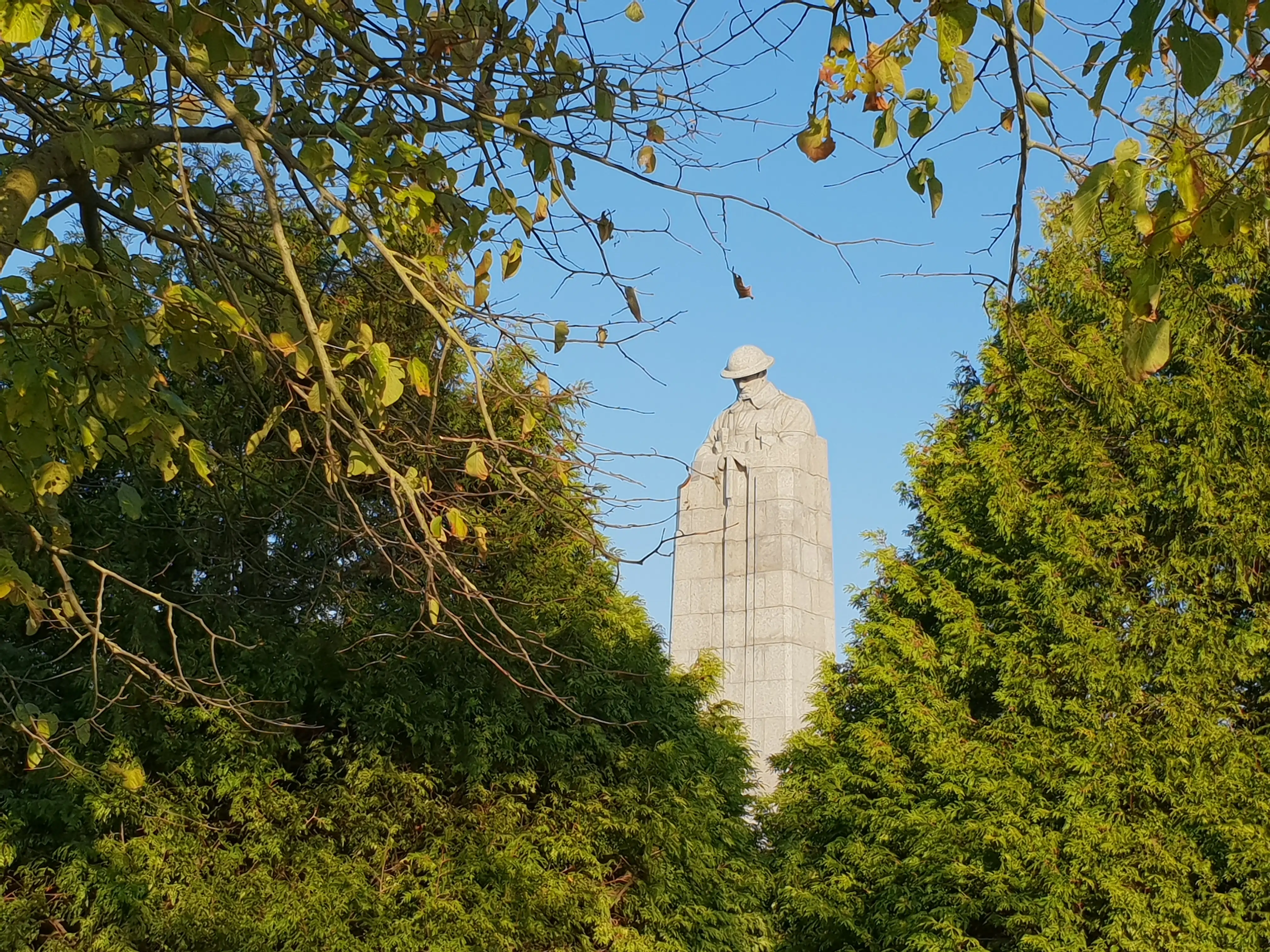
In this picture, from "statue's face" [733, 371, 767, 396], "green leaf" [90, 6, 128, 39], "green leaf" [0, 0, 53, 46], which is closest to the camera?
"green leaf" [0, 0, 53, 46]

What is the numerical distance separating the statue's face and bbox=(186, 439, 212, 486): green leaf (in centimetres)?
838

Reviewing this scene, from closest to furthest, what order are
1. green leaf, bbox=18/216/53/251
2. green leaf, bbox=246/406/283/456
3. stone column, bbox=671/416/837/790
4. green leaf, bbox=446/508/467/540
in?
green leaf, bbox=18/216/53/251 → green leaf, bbox=446/508/467/540 → green leaf, bbox=246/406/283/456 → stone column, bbox=671/416/837/790

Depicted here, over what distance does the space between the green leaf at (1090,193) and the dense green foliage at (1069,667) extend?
4.62 m

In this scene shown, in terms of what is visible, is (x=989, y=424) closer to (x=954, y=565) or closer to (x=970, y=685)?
(x=954, y=565)

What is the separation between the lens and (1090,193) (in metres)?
2.32

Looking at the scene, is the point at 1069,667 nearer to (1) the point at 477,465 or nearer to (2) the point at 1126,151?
(1) the point at 477,465

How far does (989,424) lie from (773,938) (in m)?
3.50

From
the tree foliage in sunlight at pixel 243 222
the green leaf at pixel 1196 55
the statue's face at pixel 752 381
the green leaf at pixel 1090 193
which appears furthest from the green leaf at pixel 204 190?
the statue's face at pixel 752 381

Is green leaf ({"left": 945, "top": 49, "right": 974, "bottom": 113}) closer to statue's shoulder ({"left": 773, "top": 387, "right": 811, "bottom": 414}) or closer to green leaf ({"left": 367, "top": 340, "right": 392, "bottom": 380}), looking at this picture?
green leaf ({"left": 367, "top": 340, "right": 392, "bottom": 380})

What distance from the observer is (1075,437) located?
7.75 metres

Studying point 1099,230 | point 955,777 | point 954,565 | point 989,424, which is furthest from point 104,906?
point 1099,230

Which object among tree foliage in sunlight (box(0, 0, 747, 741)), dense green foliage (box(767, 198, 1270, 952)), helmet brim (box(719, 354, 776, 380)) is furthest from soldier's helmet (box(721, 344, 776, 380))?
tree foliage in sunlight (box(0, 0, 747, 741))

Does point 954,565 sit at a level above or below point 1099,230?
below

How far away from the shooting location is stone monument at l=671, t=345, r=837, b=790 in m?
11.2
